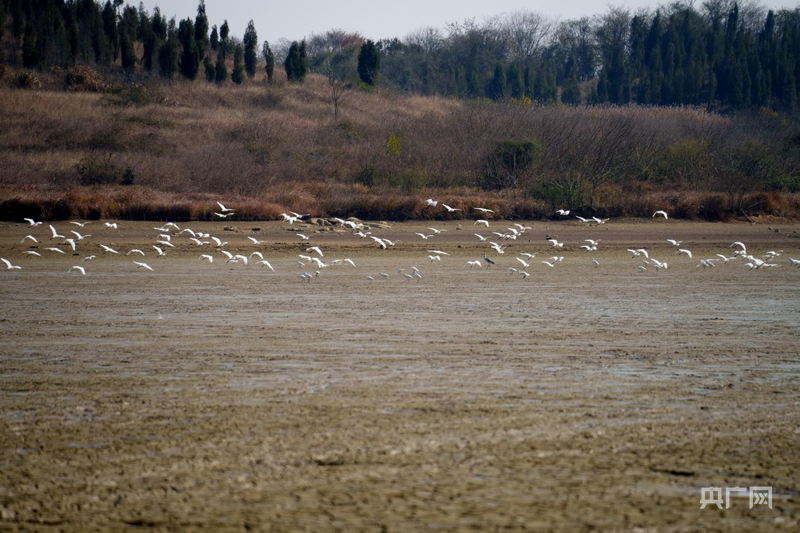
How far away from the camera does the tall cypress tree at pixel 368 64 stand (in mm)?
66938

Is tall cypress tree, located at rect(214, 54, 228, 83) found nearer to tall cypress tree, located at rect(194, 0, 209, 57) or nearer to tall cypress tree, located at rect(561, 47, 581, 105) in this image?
tall cypress tree, located at rect(194, 0, 209, 57)

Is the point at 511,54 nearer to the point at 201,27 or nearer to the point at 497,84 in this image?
the point at 497,84

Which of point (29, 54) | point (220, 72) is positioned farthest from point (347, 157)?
point (29, 54)

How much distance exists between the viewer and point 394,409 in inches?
270

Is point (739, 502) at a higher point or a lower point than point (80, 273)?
higher

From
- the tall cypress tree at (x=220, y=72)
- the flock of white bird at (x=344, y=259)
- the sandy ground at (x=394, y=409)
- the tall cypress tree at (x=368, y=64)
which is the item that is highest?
the tall cypress tree at (x=368, y=64)

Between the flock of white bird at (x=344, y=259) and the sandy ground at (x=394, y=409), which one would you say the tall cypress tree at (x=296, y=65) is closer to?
the flock of white bird at (x=344, y=259)

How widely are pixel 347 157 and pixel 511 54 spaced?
51565 mm

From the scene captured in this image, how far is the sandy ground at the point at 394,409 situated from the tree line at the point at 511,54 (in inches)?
2112

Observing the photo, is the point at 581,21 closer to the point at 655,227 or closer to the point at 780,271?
the point at 655,227

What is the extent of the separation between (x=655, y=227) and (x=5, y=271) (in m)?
20.2

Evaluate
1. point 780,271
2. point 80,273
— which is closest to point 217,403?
point 80,273

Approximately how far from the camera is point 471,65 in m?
85.1

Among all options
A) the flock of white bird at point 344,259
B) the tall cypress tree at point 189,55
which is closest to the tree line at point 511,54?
the tall cypress tree at point 189,55
